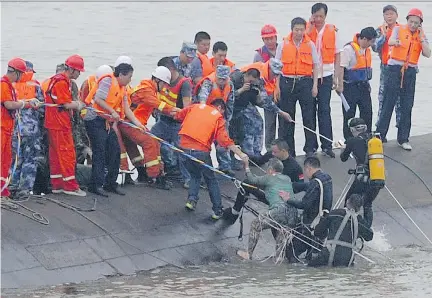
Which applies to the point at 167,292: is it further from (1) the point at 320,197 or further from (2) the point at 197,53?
(2) the point at 197,53

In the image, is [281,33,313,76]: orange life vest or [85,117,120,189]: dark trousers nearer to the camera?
[85,117,120,189]: dark trousers

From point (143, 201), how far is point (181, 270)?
5.50 ft

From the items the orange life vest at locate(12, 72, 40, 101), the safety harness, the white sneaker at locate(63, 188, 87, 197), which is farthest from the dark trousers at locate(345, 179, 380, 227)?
the orange life vest at locate(12, 72, 40, 101)

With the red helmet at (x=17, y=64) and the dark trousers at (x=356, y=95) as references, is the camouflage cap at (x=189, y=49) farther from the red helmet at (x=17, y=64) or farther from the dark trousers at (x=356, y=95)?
the dark trousers at (x=356, y=95)

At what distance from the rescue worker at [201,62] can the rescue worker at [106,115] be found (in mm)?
1900

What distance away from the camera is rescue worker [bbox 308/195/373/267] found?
16.4 meters

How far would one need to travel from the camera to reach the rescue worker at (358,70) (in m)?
20.4

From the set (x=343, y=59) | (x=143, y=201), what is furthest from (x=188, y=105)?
(x=343, y=59)

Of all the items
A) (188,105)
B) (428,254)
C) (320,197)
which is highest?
(188,105)

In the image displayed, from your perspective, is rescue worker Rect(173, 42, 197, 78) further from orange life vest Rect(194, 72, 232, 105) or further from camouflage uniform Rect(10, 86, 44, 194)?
camouflage uniform Rect(10, 86, 44, 194)

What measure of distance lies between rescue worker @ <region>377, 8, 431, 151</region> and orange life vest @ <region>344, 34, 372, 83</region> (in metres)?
0.44

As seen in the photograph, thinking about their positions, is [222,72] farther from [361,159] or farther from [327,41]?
[327,41]

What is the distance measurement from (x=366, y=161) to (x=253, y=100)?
2115mm

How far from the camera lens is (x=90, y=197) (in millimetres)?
16984
